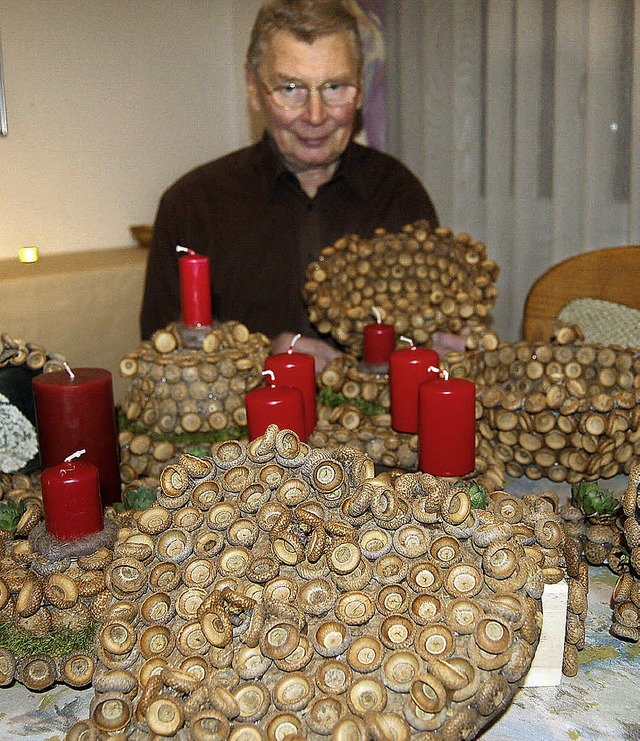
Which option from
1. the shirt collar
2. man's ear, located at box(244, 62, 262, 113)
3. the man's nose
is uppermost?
man's ear, located at box(244, 62, 262, 113)

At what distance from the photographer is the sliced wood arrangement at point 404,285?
4.40 ft

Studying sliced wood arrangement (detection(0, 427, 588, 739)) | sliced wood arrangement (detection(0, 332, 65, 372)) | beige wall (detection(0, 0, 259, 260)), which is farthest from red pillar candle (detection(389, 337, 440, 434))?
beige wall (detection(0, 0, 259, 260))

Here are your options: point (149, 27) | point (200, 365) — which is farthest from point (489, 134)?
point (200, 365)

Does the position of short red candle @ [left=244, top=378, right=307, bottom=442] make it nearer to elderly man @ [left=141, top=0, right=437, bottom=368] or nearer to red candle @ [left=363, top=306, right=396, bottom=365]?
red candle @ [left=363, top=306, right=396, bottom=365]

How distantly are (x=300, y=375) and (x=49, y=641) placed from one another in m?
0.45

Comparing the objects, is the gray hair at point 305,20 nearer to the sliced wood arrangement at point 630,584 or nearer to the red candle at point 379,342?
the red candle at point 379,342

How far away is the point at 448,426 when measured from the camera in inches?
34.7

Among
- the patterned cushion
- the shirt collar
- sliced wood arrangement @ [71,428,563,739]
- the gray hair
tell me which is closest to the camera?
sliced wood arrangement @ [71,428,563,739]

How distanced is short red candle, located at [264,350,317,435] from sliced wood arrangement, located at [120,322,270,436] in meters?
0.06

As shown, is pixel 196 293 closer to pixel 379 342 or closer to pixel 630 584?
pixel 379 342

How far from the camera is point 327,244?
185cm

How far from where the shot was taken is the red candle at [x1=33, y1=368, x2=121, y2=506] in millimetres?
910

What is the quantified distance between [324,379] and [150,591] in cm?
60

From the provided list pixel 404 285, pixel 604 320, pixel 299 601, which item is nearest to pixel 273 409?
pixel 299 601
